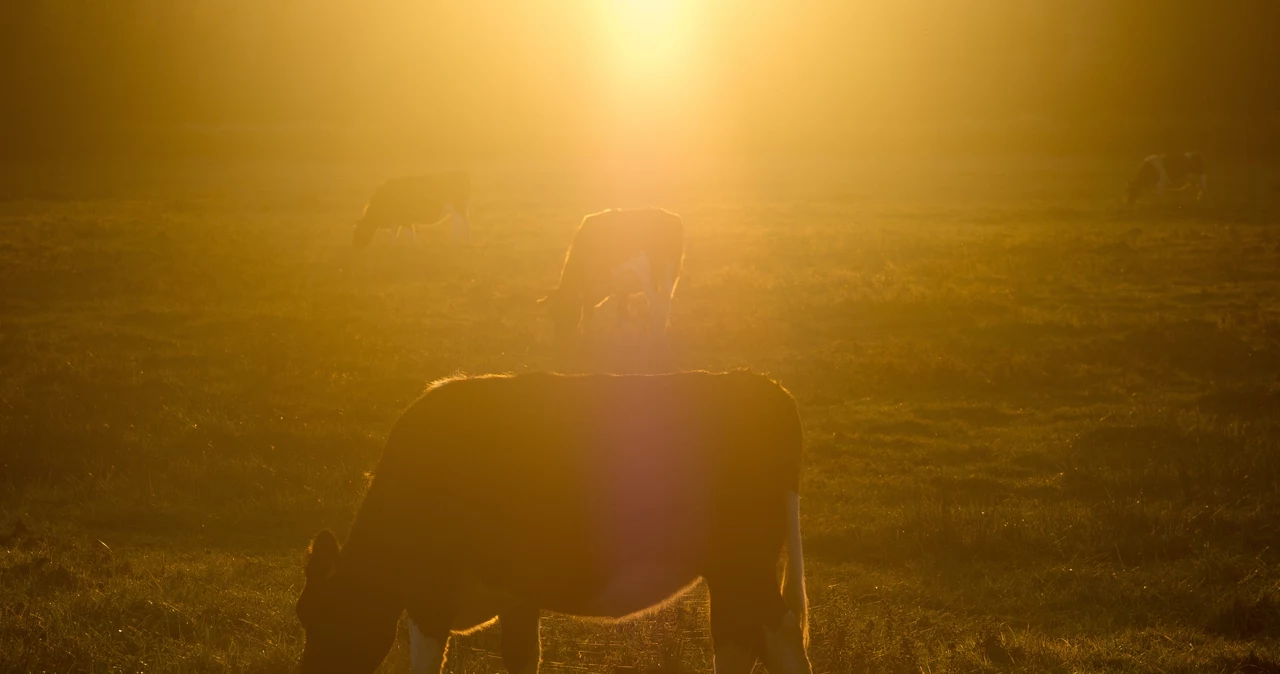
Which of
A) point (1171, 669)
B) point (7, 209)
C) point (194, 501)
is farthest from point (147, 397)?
point (7, 209)

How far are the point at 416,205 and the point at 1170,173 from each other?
72.1 feet

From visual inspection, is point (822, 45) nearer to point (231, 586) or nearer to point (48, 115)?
point (48, 115)

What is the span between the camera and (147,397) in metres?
12.0

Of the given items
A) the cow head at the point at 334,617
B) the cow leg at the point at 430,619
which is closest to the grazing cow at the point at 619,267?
the cow leg at the point at 430,619

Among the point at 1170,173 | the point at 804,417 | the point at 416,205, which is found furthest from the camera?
the point at 1170,173

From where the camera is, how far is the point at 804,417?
11.4 metres

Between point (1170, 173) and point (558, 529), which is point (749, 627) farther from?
point (1170, 173)

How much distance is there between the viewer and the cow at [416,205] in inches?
1008

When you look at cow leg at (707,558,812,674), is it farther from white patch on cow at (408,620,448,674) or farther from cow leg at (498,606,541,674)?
white patch on cow at (408,620,448,674)

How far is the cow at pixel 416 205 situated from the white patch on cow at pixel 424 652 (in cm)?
2079

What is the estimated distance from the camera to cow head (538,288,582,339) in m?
14.8

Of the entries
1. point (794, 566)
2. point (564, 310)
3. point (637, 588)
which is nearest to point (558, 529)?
point (637, 588)

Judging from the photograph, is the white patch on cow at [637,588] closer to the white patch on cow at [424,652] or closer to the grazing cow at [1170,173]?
the white patch on cow at [424,652]

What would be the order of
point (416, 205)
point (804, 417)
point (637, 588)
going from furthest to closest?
1. point (416, 205)
2. point (804, 417)
3. point (637, 588)
